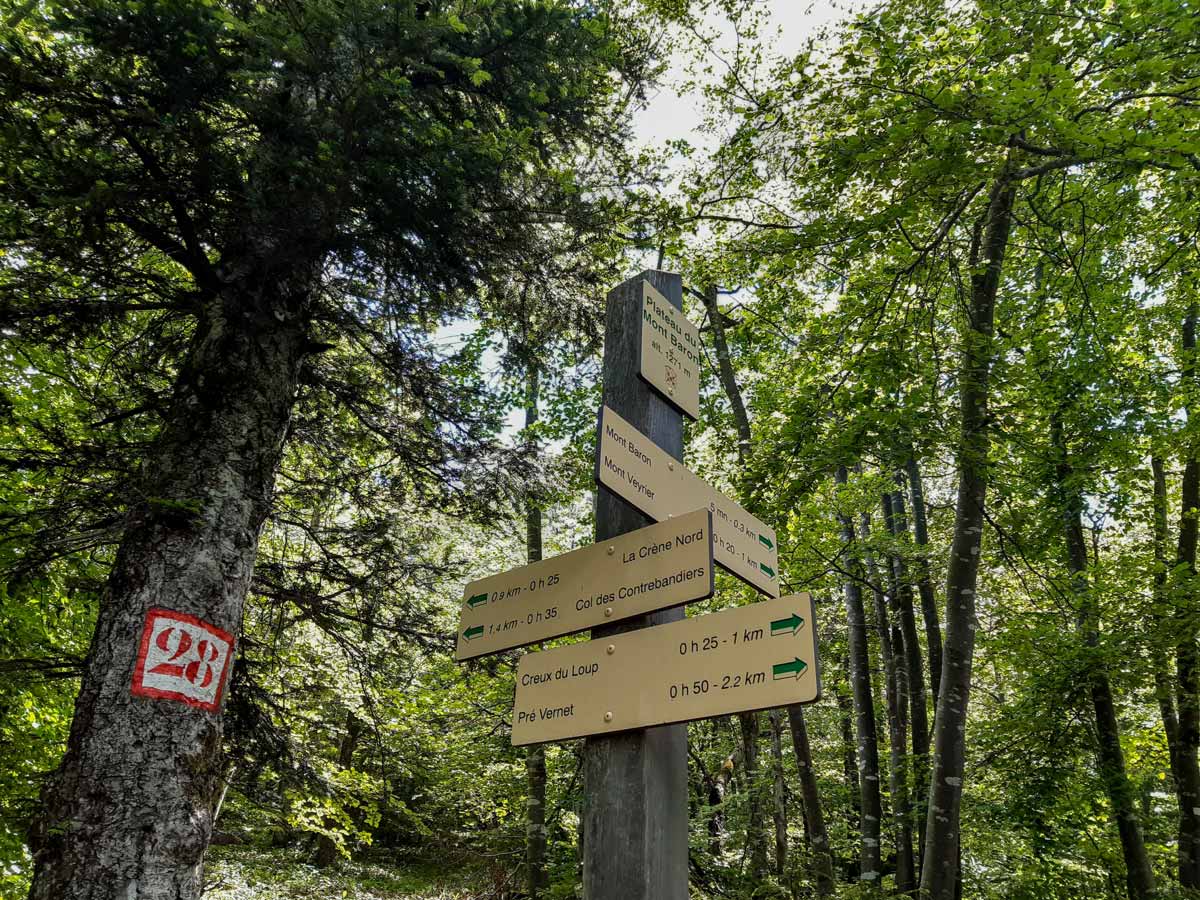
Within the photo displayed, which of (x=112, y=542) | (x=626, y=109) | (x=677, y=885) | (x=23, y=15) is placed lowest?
(x=677, y=885)

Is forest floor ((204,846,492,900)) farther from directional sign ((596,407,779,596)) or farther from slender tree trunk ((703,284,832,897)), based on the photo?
directional sign ((596,407,779,596))

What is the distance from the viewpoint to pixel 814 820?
8195mm

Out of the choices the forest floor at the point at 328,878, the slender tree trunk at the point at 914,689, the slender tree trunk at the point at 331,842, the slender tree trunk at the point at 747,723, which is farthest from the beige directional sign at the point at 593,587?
the slender tree trunk at the point at 331,842

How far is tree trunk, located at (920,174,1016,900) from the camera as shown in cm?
570

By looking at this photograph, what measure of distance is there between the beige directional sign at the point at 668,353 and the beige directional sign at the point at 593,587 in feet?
2.16

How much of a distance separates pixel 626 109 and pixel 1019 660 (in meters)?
7.38

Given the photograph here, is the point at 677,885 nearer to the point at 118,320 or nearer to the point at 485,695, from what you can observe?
the point at 118,320

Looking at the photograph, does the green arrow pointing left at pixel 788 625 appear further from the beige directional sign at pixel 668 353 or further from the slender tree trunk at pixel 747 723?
the slender tree trunk at pixel 747 723

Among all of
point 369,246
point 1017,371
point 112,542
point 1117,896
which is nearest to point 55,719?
point 112,542

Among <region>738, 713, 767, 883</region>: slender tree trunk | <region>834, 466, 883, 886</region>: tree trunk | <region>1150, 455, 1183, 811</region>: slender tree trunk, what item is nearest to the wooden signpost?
<region>738, 713, 767, 883</region>: slender tree trunk

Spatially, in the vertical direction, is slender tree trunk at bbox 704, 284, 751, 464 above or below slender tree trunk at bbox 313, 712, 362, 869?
above

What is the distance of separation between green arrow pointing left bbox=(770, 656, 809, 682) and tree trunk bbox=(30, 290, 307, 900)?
2.64 meters

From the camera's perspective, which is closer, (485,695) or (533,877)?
(533,877)

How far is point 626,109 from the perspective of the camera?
6.48 m
